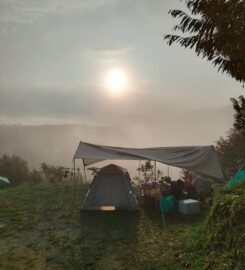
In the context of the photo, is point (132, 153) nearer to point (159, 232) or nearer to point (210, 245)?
point (159, 232)

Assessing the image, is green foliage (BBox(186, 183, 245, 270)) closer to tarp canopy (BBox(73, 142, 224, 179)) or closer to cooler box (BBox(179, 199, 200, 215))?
cooler box (BBox(179, 199, 200, 215))

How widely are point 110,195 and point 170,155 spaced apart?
253 cm

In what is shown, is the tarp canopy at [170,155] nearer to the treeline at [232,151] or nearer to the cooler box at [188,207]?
the cooler box at [188,207]

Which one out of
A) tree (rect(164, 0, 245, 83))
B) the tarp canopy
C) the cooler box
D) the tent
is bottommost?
the cooler box

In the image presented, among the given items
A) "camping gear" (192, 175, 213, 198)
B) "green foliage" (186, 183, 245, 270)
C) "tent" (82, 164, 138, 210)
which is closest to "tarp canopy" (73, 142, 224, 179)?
"tent" (82, 164, 138, 210)

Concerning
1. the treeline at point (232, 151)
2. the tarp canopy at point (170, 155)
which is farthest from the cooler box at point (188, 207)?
the treeline at point (232, 151)

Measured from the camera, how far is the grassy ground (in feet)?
24.6

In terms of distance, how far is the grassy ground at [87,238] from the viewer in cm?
750

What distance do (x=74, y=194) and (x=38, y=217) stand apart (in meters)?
3.31

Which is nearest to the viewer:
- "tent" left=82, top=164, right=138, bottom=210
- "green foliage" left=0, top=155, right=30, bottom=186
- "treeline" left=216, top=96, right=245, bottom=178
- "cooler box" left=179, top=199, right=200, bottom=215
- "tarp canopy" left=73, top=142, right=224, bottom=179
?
"tarp canopy" left=73, top=142, right=224, bottom=179

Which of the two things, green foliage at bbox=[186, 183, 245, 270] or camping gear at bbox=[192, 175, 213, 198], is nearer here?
green foliage at bbox=[186, 183, 245, 270]

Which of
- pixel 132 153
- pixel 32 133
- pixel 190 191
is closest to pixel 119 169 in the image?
pixel 132 153

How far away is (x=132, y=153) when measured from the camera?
36.8ft

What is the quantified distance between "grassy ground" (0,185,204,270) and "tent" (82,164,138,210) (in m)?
0.31
